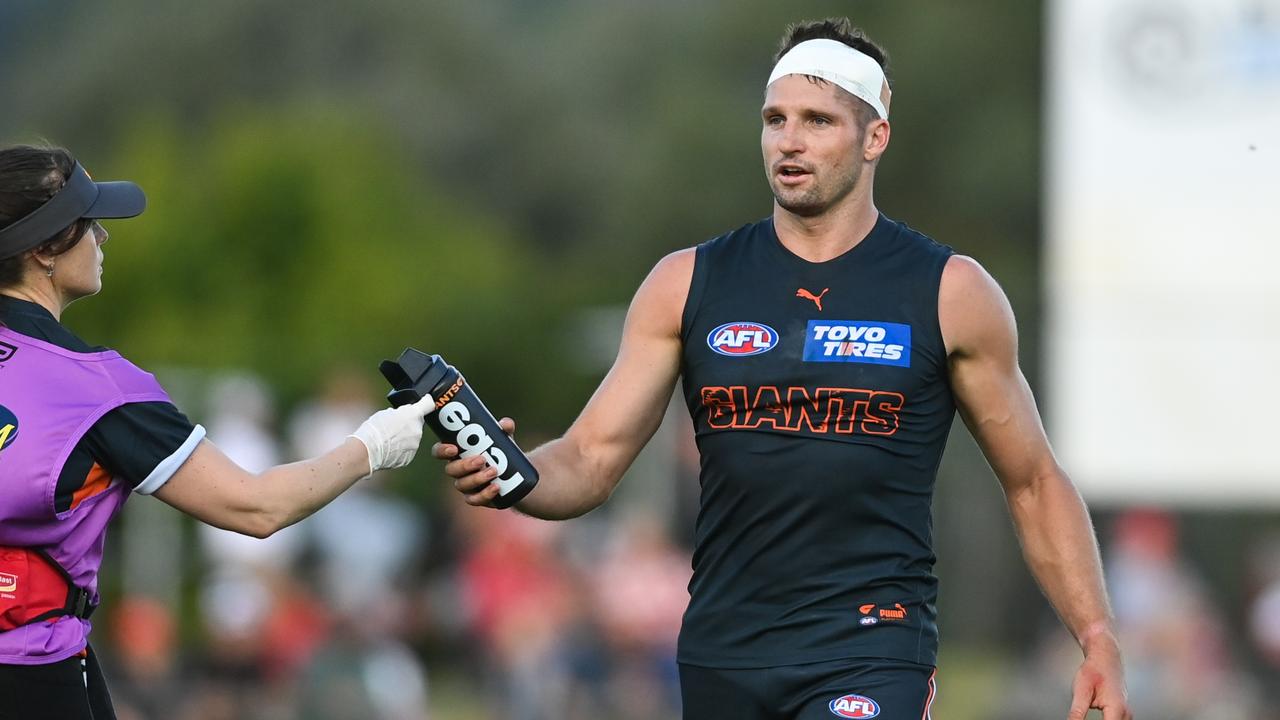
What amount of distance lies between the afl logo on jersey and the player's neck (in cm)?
29

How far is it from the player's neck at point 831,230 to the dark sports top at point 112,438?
179 centimetres

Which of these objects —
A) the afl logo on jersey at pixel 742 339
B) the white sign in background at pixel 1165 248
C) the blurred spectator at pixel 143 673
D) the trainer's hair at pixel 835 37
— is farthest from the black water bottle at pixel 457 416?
the white sign in background at pixel 1165 248

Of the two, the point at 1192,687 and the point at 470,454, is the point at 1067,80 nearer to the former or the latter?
the point at 1192,687

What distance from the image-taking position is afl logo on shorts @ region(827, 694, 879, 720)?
5.10 meters

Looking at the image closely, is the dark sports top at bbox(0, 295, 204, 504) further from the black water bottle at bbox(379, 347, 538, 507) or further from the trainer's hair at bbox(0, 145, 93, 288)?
the black water bottle at bbox(379, 347, 538, 507)

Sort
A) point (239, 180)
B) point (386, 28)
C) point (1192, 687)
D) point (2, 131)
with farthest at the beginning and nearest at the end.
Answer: point (386, 28) < point (2, 131) < point (239, 180) < point (1192, 687)

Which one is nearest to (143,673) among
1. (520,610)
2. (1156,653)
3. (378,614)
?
(378,614)

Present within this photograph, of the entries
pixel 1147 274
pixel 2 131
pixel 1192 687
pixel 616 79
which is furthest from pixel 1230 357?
pixel 616 79

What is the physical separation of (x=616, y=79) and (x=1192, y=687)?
162ft

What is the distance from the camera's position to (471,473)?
5.49m

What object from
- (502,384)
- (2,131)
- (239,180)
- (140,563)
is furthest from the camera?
(2,131)

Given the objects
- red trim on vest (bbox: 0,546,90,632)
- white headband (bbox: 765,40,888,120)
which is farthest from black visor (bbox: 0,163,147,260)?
white headband (bbox: 765,40,888,120)

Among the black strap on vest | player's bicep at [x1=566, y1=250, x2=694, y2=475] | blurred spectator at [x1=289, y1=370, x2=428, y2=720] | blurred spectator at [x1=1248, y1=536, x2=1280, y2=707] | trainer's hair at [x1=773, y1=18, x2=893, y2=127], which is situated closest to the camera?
the black strap on vest

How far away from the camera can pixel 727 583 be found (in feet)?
17.5
